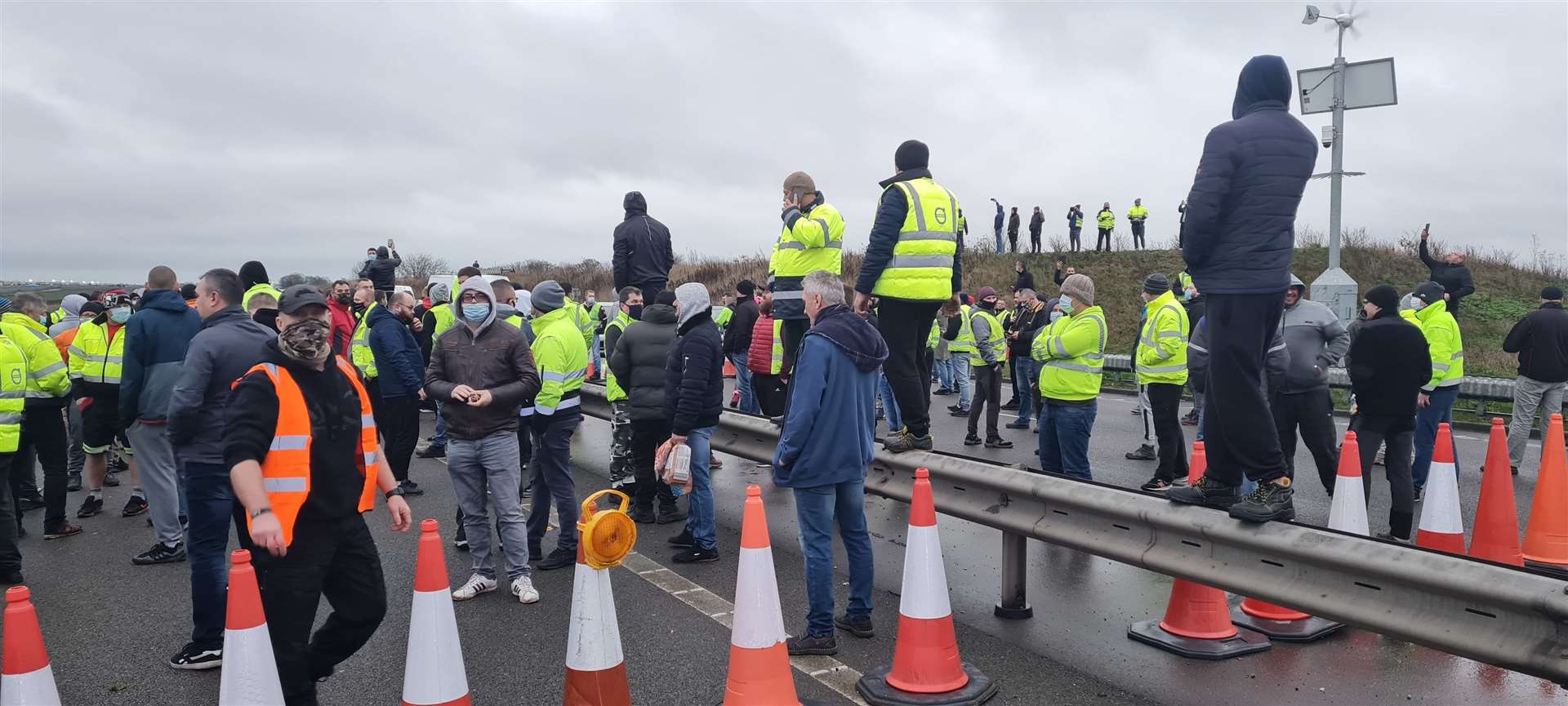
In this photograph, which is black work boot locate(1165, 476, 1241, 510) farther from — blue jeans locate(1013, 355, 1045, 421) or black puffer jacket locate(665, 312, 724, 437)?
blue jeans locate(1013, 355, 1045, 421)

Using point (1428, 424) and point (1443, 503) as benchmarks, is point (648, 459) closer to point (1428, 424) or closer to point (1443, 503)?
point (1443, 503)

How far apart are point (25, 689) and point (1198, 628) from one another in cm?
501

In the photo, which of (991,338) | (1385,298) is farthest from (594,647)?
(991,338)

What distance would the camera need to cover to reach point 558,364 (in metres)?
7.18

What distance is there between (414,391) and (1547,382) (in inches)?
431

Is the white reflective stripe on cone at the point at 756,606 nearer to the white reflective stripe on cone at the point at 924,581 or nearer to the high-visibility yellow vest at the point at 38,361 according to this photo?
the white reflective stripe on cone at the point at 924,581

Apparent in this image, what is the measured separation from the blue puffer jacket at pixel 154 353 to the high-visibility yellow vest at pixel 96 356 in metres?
1.93

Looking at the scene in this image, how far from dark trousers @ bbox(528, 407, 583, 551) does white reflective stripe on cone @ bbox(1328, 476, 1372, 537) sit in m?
4.82

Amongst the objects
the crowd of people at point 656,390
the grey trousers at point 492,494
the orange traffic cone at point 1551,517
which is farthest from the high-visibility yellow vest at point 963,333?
the grey trousers at point 492,494

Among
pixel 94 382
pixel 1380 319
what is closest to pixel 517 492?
pixel 94 382

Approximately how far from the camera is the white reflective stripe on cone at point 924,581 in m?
4.39

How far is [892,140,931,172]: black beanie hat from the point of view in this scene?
258 inches

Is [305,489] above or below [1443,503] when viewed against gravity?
above

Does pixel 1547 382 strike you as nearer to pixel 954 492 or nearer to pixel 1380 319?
pixel 1380 319
